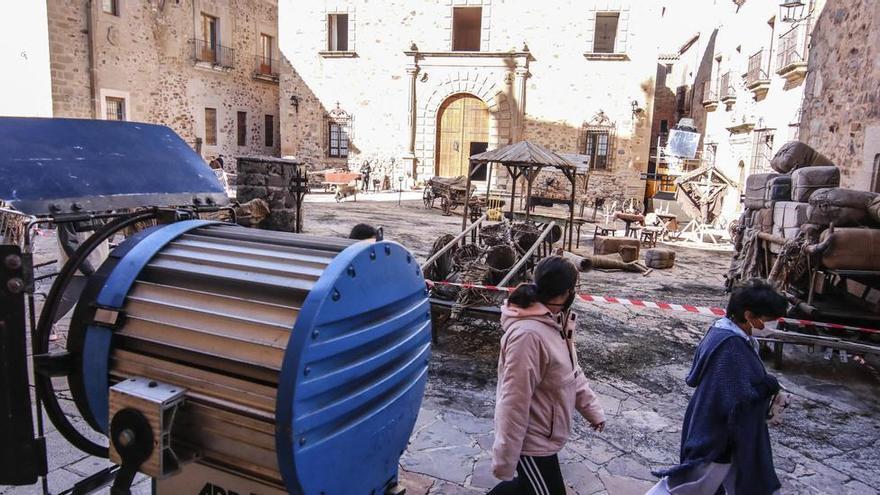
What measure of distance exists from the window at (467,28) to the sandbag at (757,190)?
1626 centimetres

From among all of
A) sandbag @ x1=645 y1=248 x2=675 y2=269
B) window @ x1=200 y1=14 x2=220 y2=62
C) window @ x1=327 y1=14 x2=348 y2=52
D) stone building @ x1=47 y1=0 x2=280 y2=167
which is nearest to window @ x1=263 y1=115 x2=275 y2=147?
stone building @ x1=47 y1=0 x2=280 y2=167

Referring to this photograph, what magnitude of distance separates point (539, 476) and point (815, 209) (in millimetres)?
4921

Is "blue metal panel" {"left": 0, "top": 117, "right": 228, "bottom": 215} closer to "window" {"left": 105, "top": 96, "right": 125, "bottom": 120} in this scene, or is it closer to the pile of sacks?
the pile of sacks

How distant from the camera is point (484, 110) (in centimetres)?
2147

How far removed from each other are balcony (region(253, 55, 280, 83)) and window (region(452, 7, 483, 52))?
26.5 ft

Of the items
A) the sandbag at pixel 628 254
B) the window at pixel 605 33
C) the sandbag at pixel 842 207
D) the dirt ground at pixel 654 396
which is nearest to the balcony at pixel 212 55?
the window at pixel 605 33

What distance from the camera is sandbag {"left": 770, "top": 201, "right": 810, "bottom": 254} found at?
20.9 ft

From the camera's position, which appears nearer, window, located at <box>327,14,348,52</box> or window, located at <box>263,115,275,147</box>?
window, located at <box>327,14,348,52</box>

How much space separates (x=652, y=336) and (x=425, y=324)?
5008 mm

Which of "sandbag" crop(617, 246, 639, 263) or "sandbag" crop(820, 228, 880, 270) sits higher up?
"sandbag" crop(820, 228, 880, 270)

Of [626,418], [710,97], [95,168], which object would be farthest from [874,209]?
[710,97]

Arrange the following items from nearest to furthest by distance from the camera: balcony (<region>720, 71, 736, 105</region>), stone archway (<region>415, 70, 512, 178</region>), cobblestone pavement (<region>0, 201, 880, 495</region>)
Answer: cobblestone pavement (<region>0, 201, 880, 495</region>), balcony (<region>720, 71, 736, 105</region>), stone archway (<region>415, 70, 512, 178</region>)

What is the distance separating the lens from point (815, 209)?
585cm

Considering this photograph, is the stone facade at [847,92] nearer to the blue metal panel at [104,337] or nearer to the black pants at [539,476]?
the black pants at [539,476]
